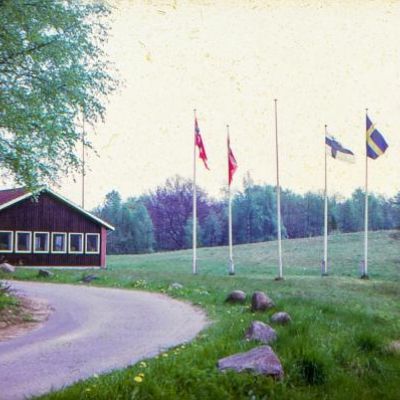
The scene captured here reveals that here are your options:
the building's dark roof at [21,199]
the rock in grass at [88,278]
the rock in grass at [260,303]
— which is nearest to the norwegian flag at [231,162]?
the rock in grass at [88,278]

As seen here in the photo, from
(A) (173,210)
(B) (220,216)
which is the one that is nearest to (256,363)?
(A) (173,210)

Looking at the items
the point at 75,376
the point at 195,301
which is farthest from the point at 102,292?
the point at 75,376

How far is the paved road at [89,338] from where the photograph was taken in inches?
310

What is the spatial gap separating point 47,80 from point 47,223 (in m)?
22.4

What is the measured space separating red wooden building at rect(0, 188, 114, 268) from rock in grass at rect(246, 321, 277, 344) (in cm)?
2487

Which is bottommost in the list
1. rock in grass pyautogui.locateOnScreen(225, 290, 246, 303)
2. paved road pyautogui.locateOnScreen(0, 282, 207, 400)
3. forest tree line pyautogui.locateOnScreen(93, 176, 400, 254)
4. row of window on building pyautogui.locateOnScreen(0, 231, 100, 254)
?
paved road pyautogui.locateOnScreen(0, 282, 207, 400)

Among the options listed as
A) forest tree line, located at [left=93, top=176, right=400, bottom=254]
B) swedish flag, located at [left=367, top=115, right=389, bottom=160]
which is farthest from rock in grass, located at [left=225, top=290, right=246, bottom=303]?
forest tree line, located at [left=93, top=176, right=400, bottom=254]

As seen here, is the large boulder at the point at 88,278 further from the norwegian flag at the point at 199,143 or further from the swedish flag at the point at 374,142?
the swedish flag at the point at 374,142

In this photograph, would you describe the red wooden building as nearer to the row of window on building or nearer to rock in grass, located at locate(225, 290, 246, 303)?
the row of window on building

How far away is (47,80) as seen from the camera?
1291 cm

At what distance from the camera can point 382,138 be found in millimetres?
25047

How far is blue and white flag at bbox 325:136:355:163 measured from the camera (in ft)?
83.8

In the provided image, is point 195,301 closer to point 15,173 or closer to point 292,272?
point 15,173

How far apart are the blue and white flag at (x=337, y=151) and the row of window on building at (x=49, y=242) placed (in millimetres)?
16535
